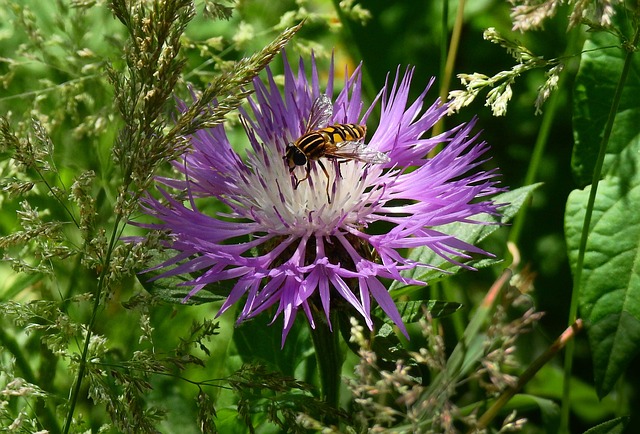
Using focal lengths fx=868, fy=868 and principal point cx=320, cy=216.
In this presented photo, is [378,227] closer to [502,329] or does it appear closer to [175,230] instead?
[175,230]

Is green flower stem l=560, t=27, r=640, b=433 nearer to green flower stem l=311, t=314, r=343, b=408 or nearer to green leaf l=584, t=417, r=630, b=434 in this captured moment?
green leaf l=584, t=417, r=630, b=434

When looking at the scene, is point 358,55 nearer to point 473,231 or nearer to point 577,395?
point 473,231

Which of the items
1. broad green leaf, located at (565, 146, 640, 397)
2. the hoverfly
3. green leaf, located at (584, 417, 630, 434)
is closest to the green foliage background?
broad green leaf, located at (565, 146, 640, 397)

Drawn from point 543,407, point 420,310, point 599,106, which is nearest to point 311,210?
point 420,310

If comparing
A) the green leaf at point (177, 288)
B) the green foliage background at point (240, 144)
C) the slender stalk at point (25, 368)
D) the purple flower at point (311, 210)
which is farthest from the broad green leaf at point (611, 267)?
the slender stalk at point (25, 368)

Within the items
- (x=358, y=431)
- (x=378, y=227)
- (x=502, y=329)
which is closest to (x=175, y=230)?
(x=358, y=431)

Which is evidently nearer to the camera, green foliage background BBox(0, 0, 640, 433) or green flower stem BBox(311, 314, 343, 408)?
green flower stem BBox(311, 314, 343, 408)
